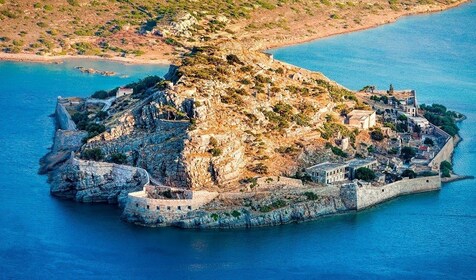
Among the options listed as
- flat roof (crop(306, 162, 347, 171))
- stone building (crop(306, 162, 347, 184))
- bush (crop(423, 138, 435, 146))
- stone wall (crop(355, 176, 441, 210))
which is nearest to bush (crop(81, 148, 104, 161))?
stone building (crop(306, 162, 347, 184))

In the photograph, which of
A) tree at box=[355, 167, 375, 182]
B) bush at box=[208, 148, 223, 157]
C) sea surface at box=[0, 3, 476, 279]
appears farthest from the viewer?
tree at box=[355, 167, 375, 182]

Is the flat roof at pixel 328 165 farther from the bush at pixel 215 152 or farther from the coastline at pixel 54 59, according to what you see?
the coastline at pixel 54 59

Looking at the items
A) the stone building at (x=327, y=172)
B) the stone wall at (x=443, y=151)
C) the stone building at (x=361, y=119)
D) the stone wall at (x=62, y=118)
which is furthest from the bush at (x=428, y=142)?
the stone wall at (x=62, y=118)

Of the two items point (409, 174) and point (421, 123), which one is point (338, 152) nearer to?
point (409, 174)

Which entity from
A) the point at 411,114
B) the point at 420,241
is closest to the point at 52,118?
the point at 411,114

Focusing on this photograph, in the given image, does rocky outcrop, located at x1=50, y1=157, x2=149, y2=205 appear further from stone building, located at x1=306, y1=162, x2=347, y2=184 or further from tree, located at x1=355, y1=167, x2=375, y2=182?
tree, located at x1=355, y1=167, x2=375, y2=182
